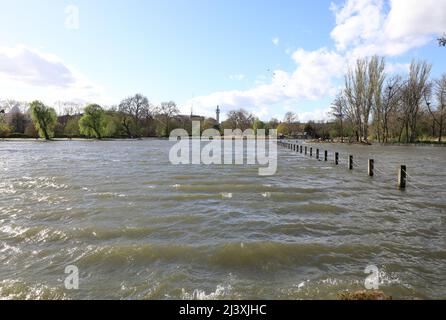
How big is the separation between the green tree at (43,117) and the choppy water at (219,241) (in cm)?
6453

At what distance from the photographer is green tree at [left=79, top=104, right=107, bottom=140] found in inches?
3034

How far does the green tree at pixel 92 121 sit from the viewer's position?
77.1 m

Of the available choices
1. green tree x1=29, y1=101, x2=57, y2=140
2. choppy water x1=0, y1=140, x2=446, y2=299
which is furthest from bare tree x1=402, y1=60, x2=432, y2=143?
green tree x1=29, y1=101, x2=57, y2=140

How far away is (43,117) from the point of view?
69188mm

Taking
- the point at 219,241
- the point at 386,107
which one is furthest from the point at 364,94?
the point at 219,241

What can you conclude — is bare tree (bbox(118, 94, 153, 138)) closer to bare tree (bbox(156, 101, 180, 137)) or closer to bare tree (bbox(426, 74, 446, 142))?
bare tree (bbox(156, 101, 180, 137))

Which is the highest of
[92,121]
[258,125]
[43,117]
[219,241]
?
[258,125]

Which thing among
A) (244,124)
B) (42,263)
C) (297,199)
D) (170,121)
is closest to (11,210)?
(42,263)

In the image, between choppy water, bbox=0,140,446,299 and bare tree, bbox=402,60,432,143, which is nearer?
choppy water, bbox=0,140,446,299

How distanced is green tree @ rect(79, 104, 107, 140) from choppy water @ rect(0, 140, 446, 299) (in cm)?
6941

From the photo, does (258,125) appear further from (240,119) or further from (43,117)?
(43,117)

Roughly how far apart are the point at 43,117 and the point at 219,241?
74.3 metres

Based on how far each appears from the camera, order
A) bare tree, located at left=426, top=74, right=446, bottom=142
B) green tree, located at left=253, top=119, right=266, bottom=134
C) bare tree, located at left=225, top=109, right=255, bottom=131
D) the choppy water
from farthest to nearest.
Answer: bare tree, located at left=225, top=109, right=255, bottom=131, green tree, located at left=253, top=119, right=266, bottom=134, bare tree, located at left=426, top=74, right=446, bottom=142, the choppy water

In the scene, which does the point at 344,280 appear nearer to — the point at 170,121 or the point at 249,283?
the point at 249,283
